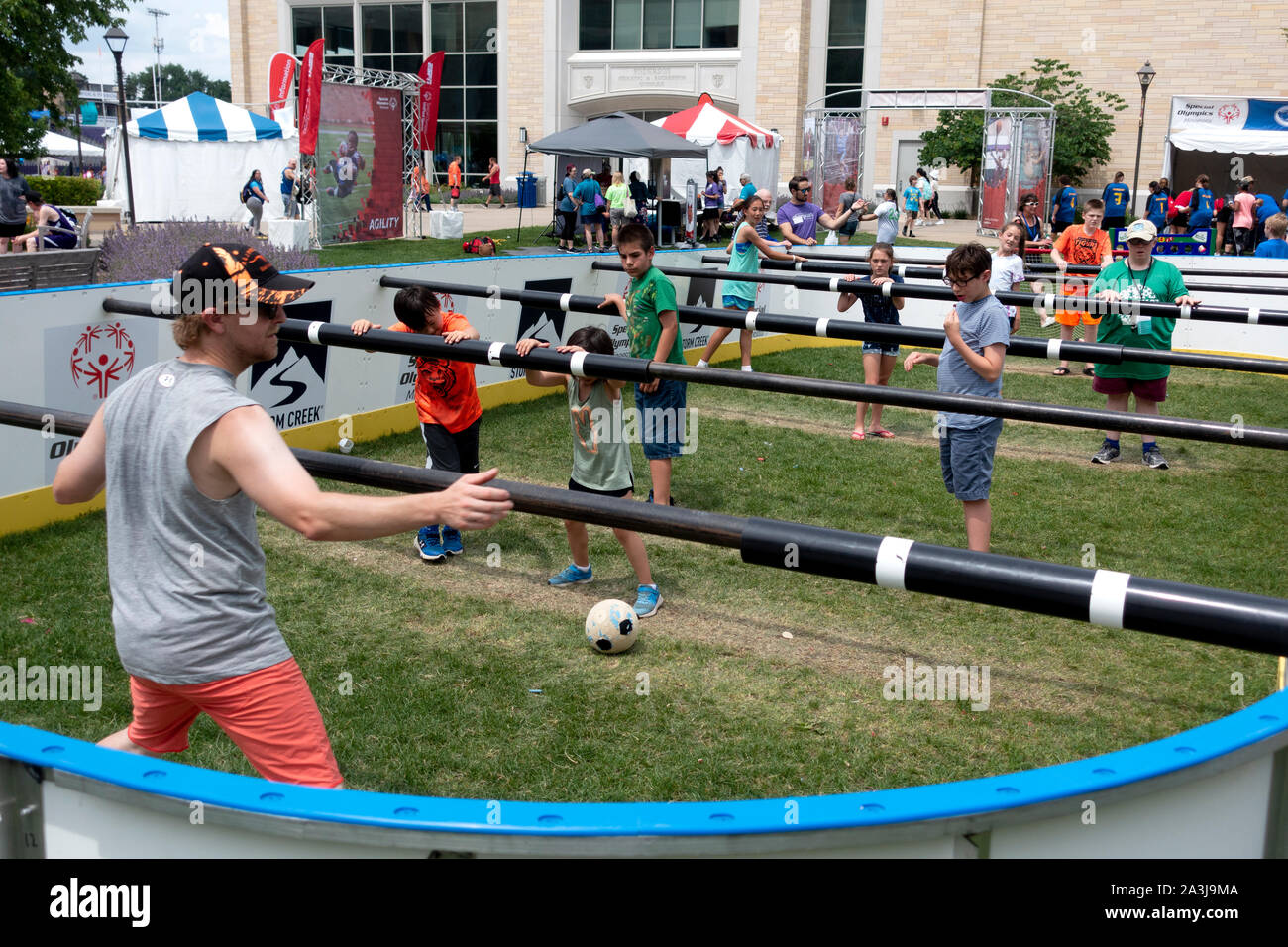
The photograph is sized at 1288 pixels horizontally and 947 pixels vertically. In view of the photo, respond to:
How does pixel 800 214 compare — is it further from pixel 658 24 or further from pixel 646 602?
pixel 658 24

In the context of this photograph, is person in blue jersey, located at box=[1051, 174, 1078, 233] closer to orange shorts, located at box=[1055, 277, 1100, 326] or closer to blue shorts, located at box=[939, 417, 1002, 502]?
orange shorts, located at box=[1055, 277, 1100, 326]

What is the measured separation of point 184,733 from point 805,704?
2.68m

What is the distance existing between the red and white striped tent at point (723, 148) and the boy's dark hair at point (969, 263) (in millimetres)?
23973

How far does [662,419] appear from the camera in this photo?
23.1ft

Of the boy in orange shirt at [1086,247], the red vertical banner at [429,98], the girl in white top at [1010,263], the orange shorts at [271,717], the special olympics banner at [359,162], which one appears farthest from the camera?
the red vertical banner at [429,98]

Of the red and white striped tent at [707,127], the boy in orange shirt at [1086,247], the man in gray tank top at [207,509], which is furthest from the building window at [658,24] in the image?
the man in gray tank top at [207,509]

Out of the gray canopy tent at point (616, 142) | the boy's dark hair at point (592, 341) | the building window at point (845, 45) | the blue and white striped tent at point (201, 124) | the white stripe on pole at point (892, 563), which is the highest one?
the building window at point (845, 45)

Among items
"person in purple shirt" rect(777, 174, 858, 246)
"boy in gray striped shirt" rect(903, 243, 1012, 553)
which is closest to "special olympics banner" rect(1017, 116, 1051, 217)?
"person in purple shirt" rect(777, 174, 858, 246)

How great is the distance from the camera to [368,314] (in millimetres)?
9742

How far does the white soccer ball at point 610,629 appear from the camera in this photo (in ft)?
17.9

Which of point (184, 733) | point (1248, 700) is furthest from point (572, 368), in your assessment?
point (1248, 700)

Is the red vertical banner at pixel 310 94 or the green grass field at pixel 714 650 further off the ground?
the red vertical banner at pixel 310 94

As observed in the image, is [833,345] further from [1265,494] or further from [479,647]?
[479,647]

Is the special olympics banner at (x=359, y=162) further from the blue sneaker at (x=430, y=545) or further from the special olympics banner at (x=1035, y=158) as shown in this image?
the blue sneaker at (x=430, y=545)
